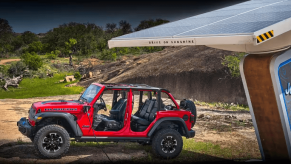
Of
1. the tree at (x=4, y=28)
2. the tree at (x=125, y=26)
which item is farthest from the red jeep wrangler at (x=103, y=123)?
the tree at (x=125, y=26)

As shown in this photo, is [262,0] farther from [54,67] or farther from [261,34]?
[54,67]

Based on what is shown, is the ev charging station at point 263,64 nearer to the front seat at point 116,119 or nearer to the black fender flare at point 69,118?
the front seat at point 116,119

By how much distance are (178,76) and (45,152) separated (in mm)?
25920

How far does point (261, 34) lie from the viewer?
735 centimetres

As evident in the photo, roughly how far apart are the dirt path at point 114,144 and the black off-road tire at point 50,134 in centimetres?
17

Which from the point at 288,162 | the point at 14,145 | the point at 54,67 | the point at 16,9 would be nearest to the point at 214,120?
the point at 288,162

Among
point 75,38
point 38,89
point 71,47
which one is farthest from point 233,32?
point 75,38

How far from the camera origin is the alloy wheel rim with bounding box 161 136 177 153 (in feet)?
31.1

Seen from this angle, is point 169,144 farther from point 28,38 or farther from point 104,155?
point 28,38

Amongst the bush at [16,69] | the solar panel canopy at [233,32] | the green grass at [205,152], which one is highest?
the bush at [16,69]

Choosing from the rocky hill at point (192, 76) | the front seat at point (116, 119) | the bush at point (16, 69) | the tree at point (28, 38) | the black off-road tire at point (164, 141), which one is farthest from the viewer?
the tree at point (28, 38)

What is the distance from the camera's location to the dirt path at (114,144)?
9.56m

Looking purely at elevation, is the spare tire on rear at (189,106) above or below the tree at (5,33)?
below

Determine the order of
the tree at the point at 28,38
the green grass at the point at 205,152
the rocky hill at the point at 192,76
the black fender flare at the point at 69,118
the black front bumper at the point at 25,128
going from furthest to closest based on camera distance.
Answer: the tree at the point at 28,38
the rocky hill at the point at 192,76
the green grass at the point at 205,152
the black front bumper at the point at 25,128
the black fender flare at the point at 69,118
